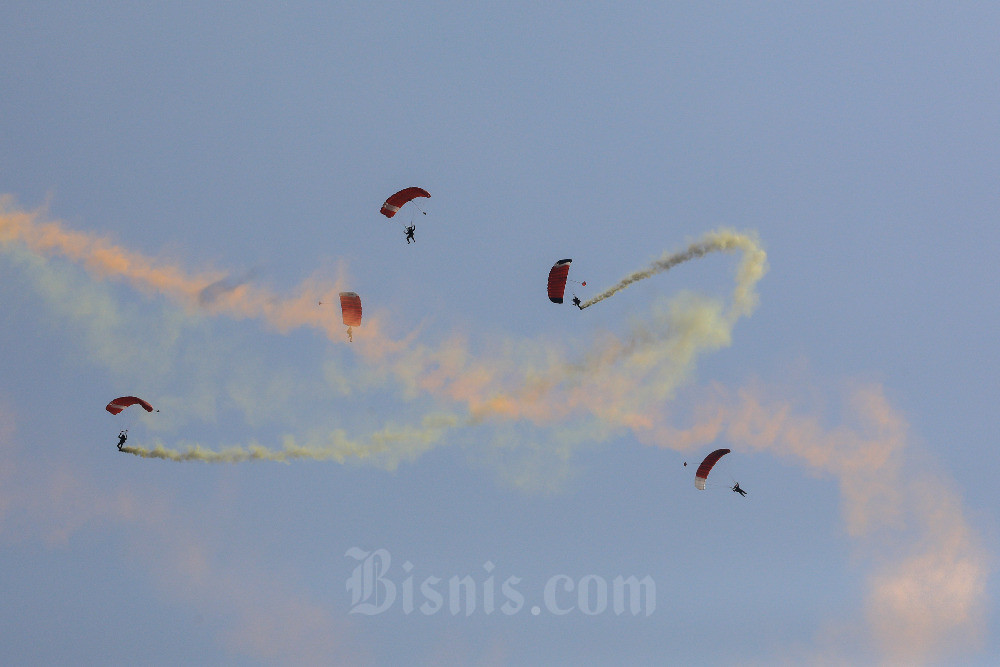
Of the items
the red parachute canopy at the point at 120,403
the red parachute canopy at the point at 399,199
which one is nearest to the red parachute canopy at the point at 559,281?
the red parachute canopy at the point at 399,199

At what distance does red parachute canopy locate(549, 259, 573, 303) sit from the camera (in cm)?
6400

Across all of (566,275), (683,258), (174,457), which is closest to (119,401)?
(174,457)

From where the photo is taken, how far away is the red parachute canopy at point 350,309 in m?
67.1

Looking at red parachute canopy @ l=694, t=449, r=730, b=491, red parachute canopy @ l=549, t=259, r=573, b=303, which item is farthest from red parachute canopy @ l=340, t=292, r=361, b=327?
red parachute canopy @ l=694, t=449, r=730, b=491

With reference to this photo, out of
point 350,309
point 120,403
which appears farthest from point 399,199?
point 120,403

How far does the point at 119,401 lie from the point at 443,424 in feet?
49.4

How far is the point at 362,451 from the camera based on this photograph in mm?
71875

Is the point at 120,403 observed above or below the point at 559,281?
below

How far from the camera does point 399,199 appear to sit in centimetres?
6594

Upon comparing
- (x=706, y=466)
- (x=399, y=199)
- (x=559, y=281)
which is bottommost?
(x=706, y=466)

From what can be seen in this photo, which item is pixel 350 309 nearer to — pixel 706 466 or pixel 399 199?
pixel 399 199

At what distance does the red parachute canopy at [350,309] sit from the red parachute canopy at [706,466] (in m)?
16.6

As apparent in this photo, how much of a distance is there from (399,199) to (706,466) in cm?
1805

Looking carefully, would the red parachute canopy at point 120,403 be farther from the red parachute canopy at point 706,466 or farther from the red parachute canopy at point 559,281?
the red parachute canopy at point 706,466
